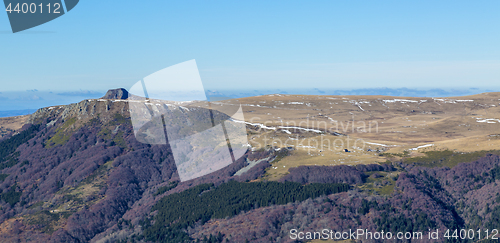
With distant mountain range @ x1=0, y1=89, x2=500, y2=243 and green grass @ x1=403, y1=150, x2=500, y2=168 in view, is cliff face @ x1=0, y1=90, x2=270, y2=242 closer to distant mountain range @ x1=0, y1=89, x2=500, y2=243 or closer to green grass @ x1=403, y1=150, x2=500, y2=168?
distant mountain range @ x1=0, y1=89, x2=500, y2=243

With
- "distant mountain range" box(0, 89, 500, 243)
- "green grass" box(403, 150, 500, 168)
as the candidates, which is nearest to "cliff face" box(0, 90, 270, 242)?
"distant mountain range" box(0, 89, 500, 243)

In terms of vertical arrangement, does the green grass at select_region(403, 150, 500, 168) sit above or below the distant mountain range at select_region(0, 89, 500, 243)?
A: above

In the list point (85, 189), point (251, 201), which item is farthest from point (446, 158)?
point (85, 189)

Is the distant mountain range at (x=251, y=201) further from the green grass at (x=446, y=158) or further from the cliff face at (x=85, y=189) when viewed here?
the cliff face at (x=85, y=189)

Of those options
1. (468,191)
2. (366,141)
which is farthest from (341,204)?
(366,141)

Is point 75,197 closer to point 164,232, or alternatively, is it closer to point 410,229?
point 164,232

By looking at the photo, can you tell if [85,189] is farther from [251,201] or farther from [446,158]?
[446,158]

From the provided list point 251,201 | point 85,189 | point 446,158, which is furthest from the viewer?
point 85,189

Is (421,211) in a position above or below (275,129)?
below
